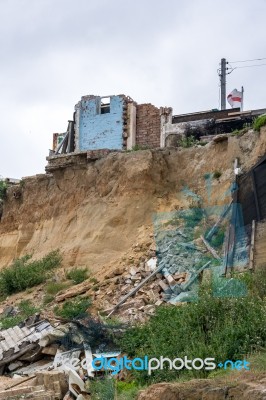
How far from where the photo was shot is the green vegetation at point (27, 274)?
19.8m

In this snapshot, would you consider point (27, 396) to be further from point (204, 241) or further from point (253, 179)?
point (253, 179)

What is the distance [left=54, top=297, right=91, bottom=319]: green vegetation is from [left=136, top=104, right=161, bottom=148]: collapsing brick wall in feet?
36.6

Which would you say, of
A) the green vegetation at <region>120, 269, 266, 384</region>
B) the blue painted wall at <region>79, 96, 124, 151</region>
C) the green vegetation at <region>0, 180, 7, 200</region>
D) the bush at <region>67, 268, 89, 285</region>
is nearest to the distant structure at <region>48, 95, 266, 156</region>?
the blue painted wall at <region>79, 96, 124, 151</region>

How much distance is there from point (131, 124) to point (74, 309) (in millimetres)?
12364

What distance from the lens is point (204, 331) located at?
470 inches

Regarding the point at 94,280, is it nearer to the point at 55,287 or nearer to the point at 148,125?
the point at 55,287

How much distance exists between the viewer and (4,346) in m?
14.5

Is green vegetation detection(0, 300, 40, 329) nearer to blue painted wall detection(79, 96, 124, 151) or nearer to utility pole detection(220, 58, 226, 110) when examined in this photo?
blue painted wall detection(79, 96, 124, 151)

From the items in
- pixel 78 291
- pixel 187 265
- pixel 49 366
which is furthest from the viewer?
pixel 78 291

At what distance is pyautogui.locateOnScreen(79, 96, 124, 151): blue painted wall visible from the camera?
2739 cm

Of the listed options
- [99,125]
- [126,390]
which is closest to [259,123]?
[126,390]

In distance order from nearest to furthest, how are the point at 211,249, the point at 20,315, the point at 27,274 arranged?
the point at 211,249 → the point at 20,315 → the point at 27,274

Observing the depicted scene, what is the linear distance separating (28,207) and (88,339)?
11148 millimetres

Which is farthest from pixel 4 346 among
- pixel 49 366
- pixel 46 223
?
pixel 46 223
